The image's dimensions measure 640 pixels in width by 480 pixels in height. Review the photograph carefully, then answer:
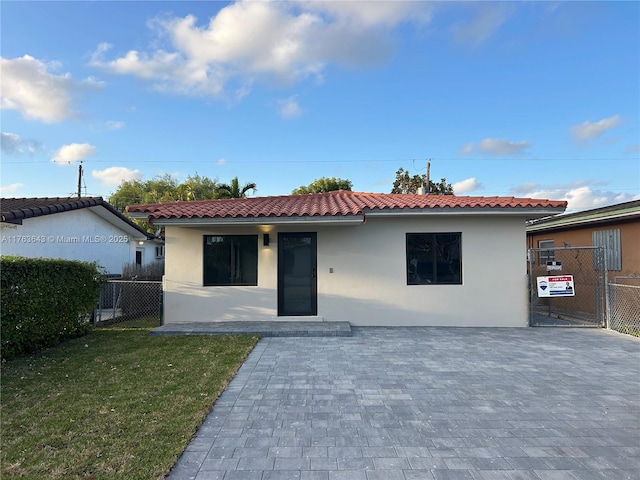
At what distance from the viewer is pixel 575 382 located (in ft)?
15.3

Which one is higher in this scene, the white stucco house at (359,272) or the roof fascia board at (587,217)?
the roof fascia board at (587,217)

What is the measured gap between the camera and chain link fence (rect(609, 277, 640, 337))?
7902mm

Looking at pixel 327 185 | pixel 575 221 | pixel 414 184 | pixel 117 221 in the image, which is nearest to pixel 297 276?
pixel 575 221

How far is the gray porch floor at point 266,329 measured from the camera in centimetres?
731

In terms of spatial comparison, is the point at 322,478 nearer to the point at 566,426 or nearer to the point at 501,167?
the point at 566,426

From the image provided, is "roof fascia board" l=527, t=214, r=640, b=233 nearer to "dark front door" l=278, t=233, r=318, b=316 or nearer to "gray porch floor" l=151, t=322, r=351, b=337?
"gray porch floor" l=151, t=322, r=351, b=337

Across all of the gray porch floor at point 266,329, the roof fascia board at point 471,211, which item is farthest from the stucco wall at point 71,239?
the roof fascia board at point 471,211

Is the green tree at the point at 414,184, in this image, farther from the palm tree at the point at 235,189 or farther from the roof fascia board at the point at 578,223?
the roof fascia board at the point at 578,223

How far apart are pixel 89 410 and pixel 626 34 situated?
1431cm

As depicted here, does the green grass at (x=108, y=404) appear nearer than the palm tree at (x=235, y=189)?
Yes

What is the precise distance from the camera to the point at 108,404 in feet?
12.5

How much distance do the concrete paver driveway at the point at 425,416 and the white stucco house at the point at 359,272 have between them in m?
2.11

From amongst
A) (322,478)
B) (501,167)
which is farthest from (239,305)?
(501,167)

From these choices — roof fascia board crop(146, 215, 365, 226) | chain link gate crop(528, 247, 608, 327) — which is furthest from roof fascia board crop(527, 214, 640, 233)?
roof fascia board crop(146, 215, 365, 226)
